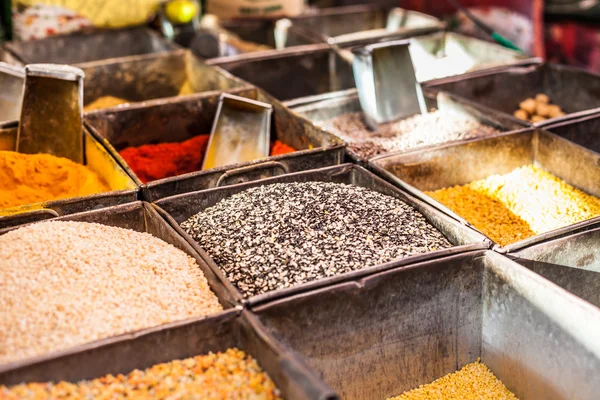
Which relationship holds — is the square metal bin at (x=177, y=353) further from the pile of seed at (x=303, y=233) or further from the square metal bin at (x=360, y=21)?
the square metal bin at (x=360, y=21)

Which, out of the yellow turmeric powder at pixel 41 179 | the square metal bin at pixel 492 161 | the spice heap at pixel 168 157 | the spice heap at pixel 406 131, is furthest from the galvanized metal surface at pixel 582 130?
the yellow turmeric powder at pixel 41 179

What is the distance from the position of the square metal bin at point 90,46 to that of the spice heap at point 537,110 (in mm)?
1781

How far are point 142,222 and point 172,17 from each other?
2222 millimetres

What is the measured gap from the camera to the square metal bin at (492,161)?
2299mm

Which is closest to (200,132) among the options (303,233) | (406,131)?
(406,131)

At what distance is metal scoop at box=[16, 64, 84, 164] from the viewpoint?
2.40 meters

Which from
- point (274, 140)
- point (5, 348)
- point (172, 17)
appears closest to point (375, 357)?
point (5, 348)

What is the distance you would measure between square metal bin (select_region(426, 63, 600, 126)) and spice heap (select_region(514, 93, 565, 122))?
0.08 m

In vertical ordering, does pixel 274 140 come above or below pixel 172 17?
below

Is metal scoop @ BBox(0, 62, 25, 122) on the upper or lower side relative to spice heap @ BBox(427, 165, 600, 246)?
upper

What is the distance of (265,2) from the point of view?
4.12 meters

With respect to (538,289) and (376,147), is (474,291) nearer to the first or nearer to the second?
(538,289)

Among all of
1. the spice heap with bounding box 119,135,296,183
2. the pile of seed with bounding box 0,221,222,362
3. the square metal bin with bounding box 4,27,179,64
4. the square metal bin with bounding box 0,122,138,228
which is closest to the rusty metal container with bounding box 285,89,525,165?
the spice heap with bounding box 119,135,296,183

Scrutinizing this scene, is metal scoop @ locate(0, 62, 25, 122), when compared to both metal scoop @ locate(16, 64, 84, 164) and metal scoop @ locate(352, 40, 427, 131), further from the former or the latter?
metal scoop @ locate(352, 40, 427, 131)
